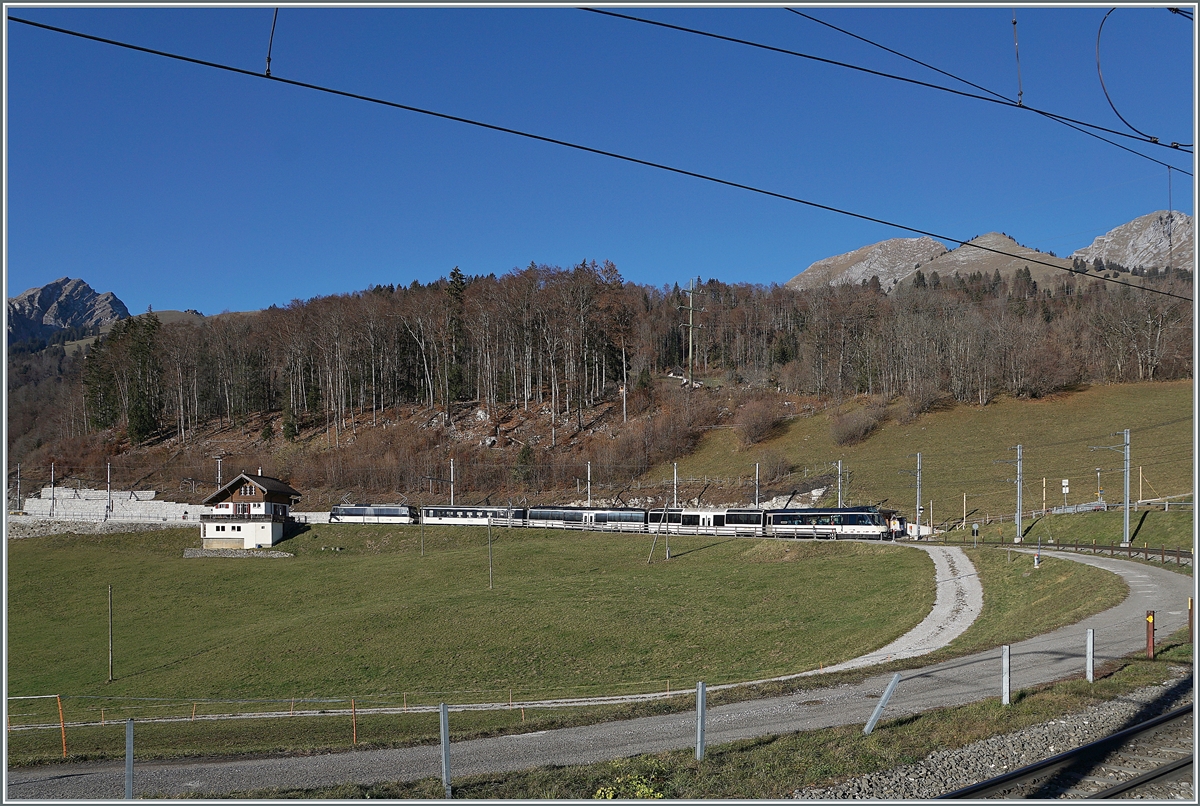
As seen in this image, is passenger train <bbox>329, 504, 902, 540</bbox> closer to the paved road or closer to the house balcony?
the house balcony

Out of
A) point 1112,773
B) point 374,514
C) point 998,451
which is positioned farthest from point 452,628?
point 998,451

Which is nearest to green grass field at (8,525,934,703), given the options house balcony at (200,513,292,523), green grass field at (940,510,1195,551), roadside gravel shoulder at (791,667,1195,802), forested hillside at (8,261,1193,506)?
house balcony at (200,513,292,523)

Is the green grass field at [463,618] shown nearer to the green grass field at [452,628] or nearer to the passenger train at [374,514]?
the green grass field at [452,628]

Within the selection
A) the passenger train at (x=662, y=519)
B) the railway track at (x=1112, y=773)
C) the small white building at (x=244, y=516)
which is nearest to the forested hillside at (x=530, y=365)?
the passenger train at (x=662, y=519)

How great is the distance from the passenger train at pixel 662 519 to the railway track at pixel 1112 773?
5447 cm

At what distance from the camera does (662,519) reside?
75.6 metres

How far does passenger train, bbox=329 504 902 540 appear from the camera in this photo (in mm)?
67938

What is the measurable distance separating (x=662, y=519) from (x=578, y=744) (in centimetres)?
6156

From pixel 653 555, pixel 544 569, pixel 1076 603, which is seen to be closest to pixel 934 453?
pixel 653 555

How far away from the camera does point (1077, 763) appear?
35.2 feet

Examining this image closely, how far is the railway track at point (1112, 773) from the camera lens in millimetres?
9742

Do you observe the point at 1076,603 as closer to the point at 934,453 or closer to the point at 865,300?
the point at 934,453

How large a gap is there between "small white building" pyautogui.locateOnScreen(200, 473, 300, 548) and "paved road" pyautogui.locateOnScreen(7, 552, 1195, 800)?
6465 cm

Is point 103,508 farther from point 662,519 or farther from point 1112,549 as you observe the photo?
point 1112,549
